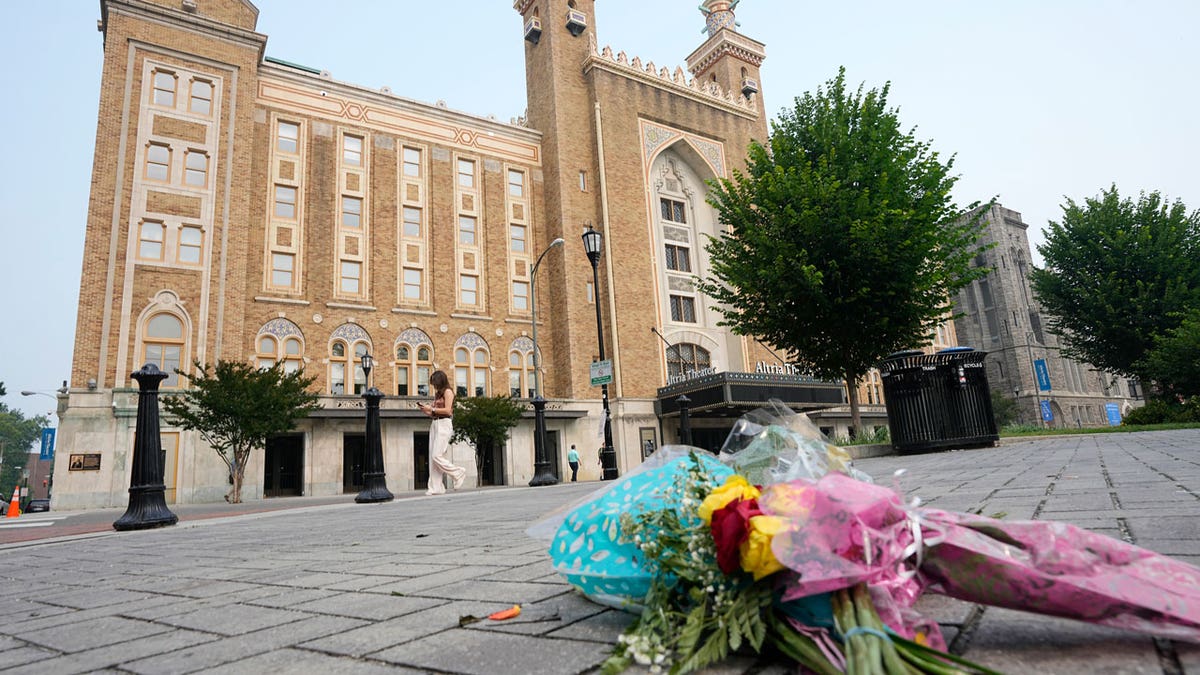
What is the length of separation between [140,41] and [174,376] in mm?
12496

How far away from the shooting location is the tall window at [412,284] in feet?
90.3

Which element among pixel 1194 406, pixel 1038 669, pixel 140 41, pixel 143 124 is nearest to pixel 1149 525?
pixel 1038 669

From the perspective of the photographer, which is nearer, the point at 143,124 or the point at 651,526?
the point at 651,526

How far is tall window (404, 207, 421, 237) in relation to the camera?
28.1 meters

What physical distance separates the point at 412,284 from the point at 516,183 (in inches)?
307

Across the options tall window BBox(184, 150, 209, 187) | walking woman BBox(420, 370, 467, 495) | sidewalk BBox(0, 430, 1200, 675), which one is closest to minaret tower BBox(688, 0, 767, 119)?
tall window BBox(184, 150, 209, 187)

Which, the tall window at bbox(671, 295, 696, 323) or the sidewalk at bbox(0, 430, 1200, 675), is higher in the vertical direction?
the tall window at bbox(671, 295, 696, 323)

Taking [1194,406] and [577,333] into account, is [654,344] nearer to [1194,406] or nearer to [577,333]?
[577,333]

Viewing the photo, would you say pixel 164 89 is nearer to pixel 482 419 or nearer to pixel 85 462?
pixel 85 462

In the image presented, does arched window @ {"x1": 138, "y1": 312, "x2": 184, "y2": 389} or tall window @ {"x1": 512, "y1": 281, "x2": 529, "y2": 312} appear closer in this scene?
arched window @ {"x1": 138, "y1": 312, "x2": 184, "y2": 389}

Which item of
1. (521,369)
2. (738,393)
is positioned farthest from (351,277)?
(738,393)

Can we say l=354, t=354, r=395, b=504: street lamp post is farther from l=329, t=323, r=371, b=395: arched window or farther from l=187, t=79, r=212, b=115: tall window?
l=187, t=79, r=212, b=115: tall window

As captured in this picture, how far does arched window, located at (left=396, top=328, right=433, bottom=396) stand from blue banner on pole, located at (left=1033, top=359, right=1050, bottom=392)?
56.2 meters

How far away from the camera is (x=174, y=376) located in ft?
71.3
